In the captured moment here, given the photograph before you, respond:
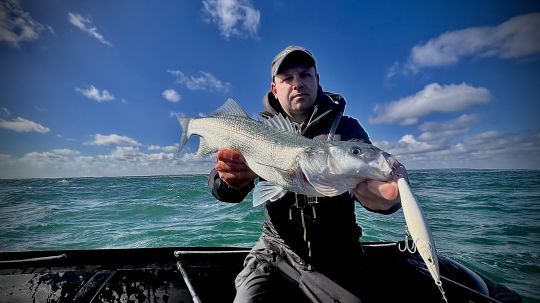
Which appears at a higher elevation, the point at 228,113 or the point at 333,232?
the point at 228,113

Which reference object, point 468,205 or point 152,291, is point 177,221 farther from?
point 468,205

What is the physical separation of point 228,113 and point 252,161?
0.86 meters

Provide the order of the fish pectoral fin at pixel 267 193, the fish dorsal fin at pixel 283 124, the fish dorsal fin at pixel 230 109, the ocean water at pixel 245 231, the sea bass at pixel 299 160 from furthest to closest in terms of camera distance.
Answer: the ocean water at pixel 245 231 → the fish dorsal fin at pixel 230 109 → the fish dorsal fin at pixel 283 124 → the fish pectoral fin at pixel 267 193 → the sea bass at pixel 299 160

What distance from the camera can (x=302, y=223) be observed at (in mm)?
3221

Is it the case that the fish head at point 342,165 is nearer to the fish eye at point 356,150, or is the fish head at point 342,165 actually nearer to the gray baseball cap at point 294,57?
the fish eye at point 356,150

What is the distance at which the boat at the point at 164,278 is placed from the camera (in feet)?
11.8

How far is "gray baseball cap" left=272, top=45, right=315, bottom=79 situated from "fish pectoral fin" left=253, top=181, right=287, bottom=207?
1601 mm

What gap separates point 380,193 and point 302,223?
50.1 inches

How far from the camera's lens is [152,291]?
12.4 ft

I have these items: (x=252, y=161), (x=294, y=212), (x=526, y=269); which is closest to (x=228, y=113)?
(x=252, y=161)

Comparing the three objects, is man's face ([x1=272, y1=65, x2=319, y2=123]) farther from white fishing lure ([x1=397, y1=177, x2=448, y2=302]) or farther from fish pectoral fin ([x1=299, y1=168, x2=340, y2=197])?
white fishing lure ([x1=397, y1=177, x2=448, y2=302])

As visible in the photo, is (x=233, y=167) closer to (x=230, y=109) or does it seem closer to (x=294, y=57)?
(x=230, y=109)

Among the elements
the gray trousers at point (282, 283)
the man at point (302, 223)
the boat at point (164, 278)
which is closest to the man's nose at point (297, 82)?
the man at point (302, 223)

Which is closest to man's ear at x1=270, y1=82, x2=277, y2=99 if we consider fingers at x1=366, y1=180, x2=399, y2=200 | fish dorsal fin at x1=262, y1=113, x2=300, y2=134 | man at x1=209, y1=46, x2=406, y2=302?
man at x1=209, y1=46, x2=406, y2=302
